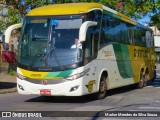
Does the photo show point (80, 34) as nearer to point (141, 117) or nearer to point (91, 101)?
point (91, 101)

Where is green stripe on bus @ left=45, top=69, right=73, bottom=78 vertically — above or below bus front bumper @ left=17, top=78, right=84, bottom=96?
above

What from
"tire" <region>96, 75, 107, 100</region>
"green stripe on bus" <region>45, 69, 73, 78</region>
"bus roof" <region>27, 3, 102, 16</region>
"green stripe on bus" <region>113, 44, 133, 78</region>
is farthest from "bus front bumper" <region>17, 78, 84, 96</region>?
"green stripe on bus" <region>113, 44, 133, 78</region>

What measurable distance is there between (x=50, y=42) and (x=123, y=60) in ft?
18.6

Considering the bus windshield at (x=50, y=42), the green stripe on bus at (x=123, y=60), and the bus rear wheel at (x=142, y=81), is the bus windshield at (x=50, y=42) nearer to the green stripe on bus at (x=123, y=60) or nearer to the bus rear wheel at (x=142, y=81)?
the green stripe on bus at (x=123, y=60)

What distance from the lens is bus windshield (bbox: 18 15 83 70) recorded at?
13.8 metres

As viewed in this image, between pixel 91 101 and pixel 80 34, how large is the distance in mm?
3107

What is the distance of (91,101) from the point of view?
15195 mm

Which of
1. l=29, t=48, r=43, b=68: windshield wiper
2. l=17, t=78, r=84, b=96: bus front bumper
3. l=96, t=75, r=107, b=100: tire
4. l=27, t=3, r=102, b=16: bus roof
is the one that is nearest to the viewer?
l=17, t=78, r=84, b=96: bus front bumper

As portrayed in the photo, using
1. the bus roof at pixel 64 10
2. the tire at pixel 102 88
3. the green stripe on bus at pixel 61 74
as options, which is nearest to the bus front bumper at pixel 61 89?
the green stripe on bus at pixel 61 74

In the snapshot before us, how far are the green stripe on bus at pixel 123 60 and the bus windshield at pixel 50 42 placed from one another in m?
3.77

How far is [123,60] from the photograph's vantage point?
18.8m

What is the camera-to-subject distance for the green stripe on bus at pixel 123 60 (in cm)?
1791

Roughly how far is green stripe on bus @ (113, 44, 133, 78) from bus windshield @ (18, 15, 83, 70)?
12.4 feet

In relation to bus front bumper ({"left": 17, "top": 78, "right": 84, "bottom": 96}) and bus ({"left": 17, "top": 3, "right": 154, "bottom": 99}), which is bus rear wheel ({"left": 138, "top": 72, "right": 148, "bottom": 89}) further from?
bus front bumper ({"left": 17, "top": 78, "right": 84, "bottom": 96})
